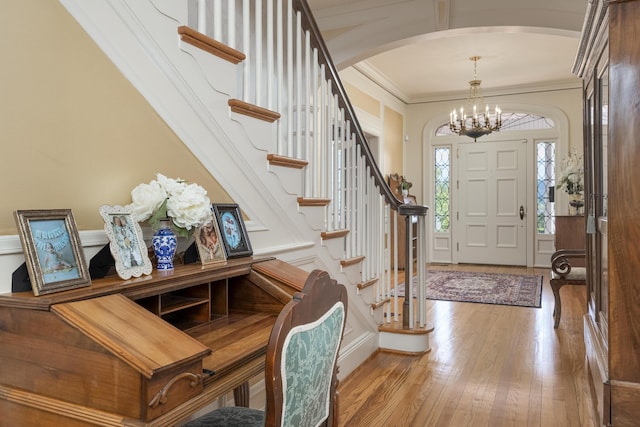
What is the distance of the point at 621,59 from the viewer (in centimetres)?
Result: 190

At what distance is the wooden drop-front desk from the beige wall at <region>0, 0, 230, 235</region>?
0.97 feet

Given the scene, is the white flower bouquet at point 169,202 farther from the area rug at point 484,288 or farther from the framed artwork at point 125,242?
the area rug at point 484,288

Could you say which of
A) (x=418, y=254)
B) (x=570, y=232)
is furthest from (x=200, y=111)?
(x=570, y=232)

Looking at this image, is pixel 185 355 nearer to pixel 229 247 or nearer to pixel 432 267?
pixel 229 247

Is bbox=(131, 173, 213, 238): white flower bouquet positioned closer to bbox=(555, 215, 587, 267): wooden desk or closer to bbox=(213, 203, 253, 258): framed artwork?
bbox=(213, 203, 253, 258): framed artwork

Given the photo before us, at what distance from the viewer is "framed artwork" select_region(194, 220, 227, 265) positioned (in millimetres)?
1634

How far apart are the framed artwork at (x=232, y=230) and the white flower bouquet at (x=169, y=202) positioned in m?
0.24

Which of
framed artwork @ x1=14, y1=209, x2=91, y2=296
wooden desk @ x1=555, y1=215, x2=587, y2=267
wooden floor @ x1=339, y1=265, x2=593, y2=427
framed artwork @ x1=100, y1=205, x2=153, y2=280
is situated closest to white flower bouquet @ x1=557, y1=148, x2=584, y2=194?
wooden desk @ x1=555, y1=215, x2=587, y2=267

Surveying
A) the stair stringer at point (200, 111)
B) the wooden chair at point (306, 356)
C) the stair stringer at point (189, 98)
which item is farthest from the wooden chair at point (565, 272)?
the wooden chair at point (306, 356)

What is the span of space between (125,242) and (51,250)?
0.21 m

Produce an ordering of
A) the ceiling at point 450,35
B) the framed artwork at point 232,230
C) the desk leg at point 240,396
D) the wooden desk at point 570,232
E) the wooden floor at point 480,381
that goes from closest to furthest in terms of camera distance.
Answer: the framed artwork at point 232,230 → the desk leg at point 240,396 → the wooden floor at point 480,381 → the ceiling at point 450,35 → the wooden desk at point 570,232

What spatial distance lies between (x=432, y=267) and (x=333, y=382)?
6.66 meters

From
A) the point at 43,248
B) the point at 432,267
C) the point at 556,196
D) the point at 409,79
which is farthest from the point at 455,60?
the point at 43,248

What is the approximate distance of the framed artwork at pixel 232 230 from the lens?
1.76 m
